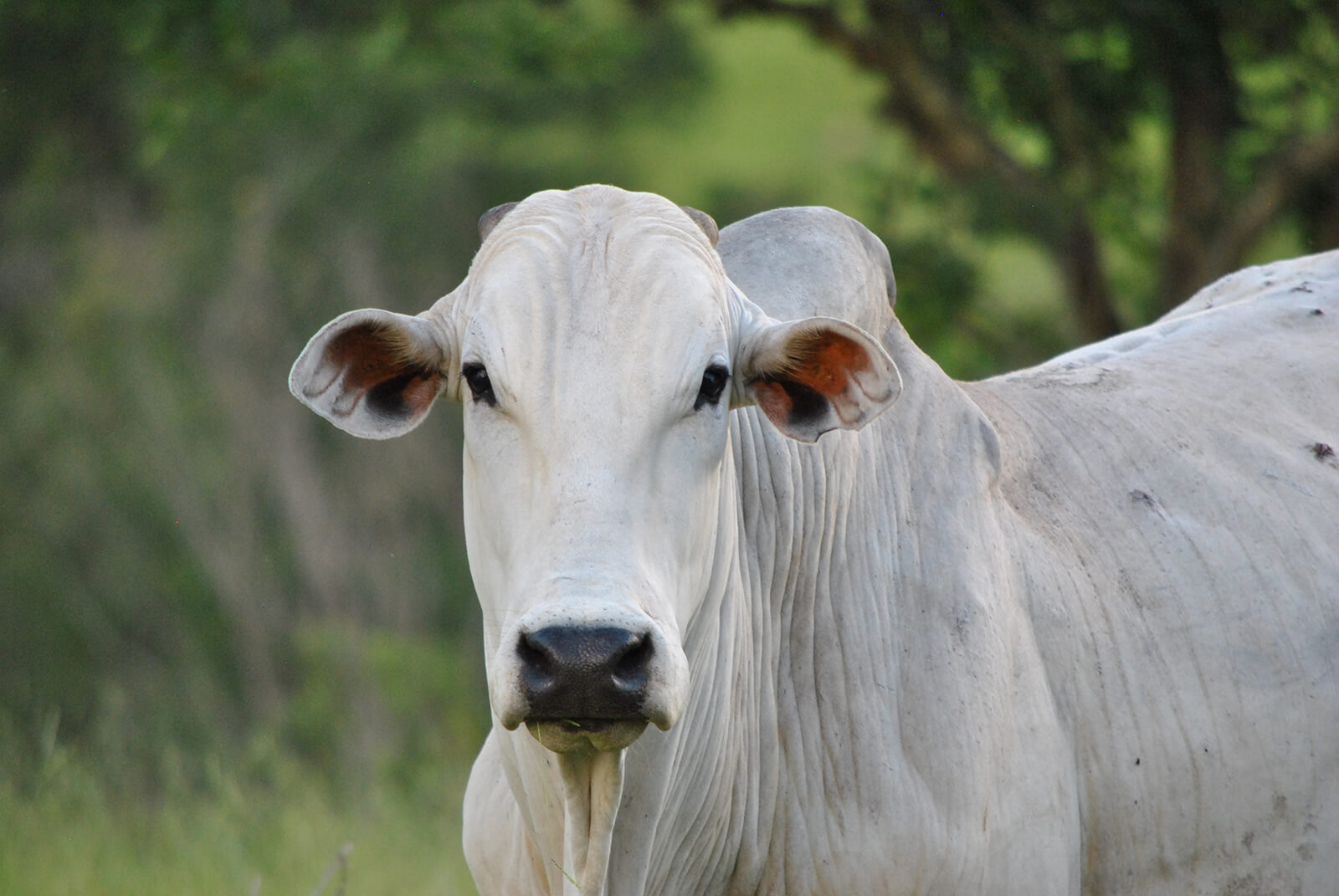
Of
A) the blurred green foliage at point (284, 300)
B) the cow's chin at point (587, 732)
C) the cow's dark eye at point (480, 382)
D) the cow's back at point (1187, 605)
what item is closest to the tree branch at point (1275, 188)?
the blurred green foliage at point (284, 300)

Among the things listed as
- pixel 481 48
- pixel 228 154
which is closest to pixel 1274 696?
pixel 481 48

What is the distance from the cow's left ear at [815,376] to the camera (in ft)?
9.84

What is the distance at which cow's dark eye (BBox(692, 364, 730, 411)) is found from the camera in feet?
9.53

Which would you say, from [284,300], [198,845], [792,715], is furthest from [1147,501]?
[284,300]

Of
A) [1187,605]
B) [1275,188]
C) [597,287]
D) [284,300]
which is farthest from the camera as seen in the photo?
[284,300]

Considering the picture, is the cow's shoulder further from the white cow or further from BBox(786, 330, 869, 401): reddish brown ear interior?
BBox(786, 330, 869, 401): reddish brown ear interior

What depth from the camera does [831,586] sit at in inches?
132

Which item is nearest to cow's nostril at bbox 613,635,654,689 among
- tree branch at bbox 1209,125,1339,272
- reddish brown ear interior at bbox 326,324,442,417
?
reddish brown ear interior at bbox 326,324,442,417

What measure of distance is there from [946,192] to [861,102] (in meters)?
5.82

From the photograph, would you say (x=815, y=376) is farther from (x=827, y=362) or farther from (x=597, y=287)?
(x=597, y=287)

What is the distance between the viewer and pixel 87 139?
15.7 metres

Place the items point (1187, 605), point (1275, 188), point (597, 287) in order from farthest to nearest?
1. point (1275, 188)
2. point (1187, 605)
3. point (597, 287)

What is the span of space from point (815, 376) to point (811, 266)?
612 millimetres

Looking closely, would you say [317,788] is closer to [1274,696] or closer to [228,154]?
[1274,696]
